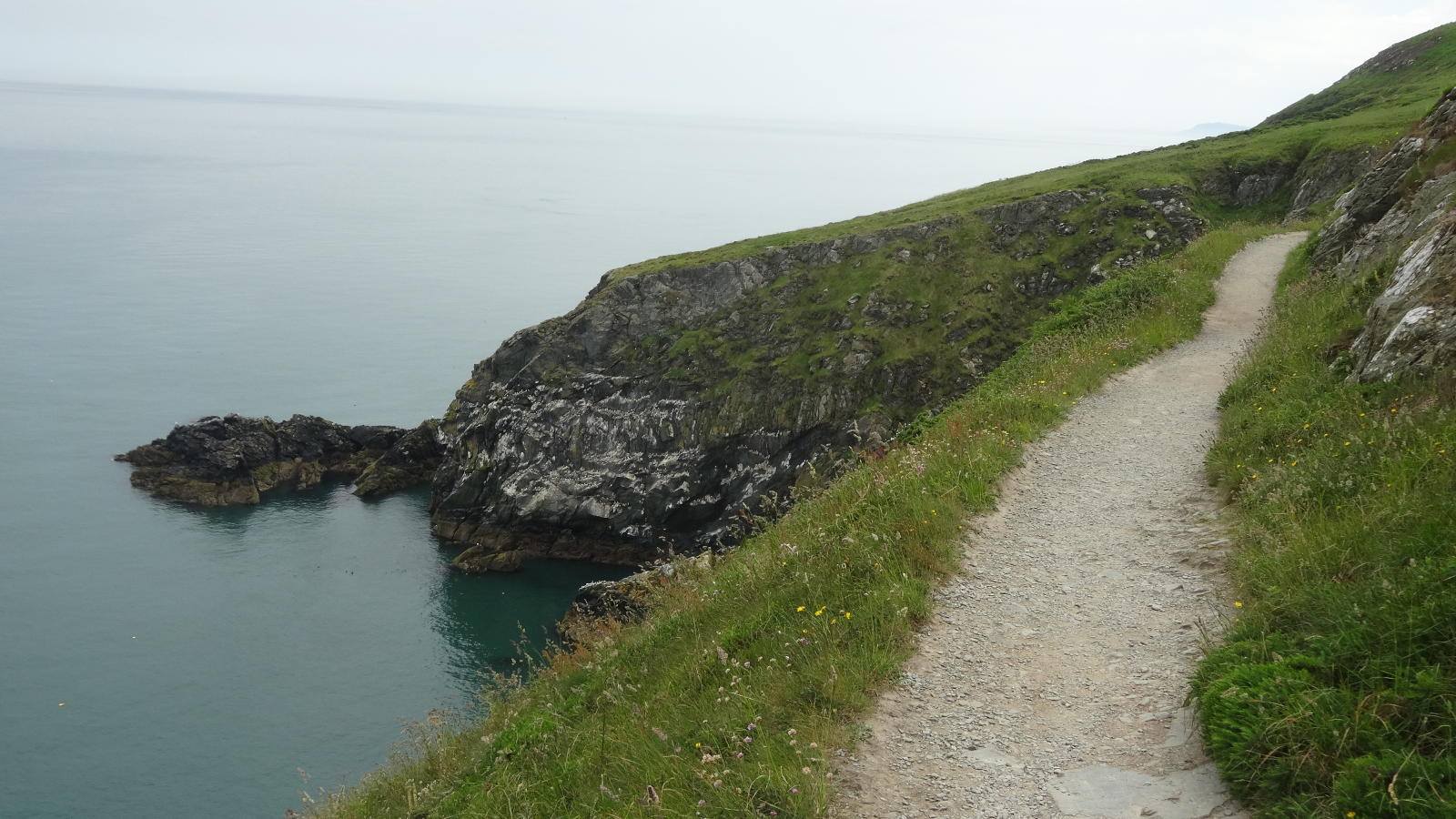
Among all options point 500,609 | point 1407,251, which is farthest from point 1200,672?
point 500,609

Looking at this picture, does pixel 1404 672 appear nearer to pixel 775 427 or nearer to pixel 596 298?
pixel 775 427

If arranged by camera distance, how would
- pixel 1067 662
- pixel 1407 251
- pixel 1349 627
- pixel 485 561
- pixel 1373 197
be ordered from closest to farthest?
pixel 1349 627 → pixel 1067 662 → pixel 1407 251 → pixel 1373 197 → pixel 485 561

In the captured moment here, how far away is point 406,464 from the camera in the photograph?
76.4 m

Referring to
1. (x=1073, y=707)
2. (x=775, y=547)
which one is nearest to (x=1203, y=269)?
(x=775, y=547)

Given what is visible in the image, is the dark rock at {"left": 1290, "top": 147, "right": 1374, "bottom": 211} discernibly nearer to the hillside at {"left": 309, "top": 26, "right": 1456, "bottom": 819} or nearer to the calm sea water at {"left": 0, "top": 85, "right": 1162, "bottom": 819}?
the hillside at {"left": 309, "top": 26, "right": 1456, "bottom": 819}

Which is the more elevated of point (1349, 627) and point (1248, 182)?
point (1248, 182)

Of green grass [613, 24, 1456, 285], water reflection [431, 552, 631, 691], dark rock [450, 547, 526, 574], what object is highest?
green grass [613, 24, 1456, 285]

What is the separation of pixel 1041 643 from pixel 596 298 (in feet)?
211

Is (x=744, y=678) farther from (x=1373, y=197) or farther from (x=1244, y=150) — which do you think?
(x=1244, y=150)

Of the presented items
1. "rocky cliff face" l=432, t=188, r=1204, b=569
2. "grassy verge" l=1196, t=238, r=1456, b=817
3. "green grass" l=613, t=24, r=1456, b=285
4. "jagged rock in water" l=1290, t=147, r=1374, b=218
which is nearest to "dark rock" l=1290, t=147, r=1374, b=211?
"jagged rock in water" l=1290, t=147, r=1374, b=218

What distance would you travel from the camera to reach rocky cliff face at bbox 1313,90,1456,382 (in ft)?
39.4

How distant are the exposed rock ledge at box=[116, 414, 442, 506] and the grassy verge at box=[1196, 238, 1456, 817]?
243ft

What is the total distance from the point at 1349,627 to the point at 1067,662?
254cm

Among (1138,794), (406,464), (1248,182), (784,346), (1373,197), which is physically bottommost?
(406,464)
